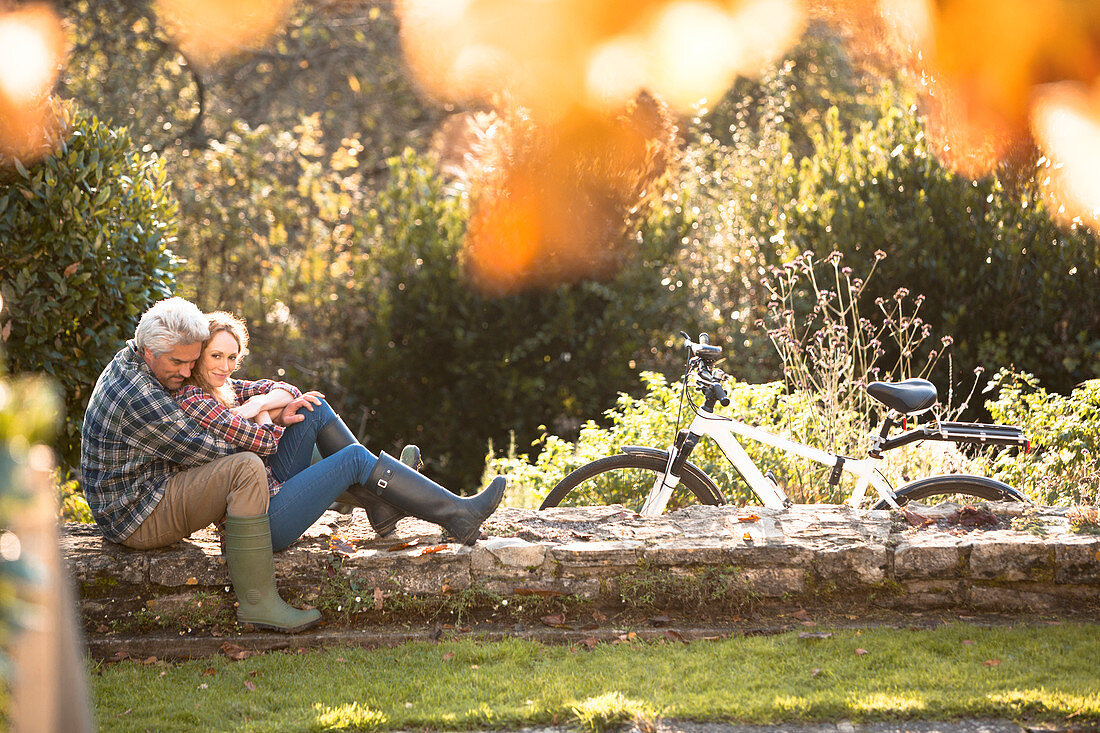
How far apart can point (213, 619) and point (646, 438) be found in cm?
265

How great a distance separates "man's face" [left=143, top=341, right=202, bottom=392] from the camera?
3.71m

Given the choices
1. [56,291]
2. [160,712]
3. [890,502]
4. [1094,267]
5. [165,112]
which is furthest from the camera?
[165,112]

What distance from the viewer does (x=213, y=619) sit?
3.75 m

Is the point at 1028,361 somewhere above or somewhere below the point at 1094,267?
below

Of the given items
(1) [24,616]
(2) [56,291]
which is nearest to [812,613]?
(1) [24,616]

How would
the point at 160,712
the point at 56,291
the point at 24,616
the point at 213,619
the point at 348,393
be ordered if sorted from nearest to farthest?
the point at 24,616
the point at 160,712
the point at 213,619
the point at 56,291
the point at 348,393

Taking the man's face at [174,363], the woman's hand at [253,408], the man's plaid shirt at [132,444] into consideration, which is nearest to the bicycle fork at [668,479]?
the woman's hand at [253,408]

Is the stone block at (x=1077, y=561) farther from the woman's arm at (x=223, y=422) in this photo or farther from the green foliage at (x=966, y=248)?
the green foliage at (x=966, y=248)

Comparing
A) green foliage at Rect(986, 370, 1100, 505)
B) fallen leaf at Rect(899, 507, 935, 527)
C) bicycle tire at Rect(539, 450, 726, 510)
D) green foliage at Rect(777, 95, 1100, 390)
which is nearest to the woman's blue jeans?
bicycle tire at Rect(539, 450, 726, 510)

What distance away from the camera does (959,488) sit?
15.0ft

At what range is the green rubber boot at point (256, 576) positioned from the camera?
11.8 feet

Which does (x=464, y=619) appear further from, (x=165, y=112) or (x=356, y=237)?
(x=165, y=112)

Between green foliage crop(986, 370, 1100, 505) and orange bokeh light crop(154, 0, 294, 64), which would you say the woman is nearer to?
green foliage crop(986, 370, 1100, 505)

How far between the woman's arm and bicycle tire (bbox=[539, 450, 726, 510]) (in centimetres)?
148
